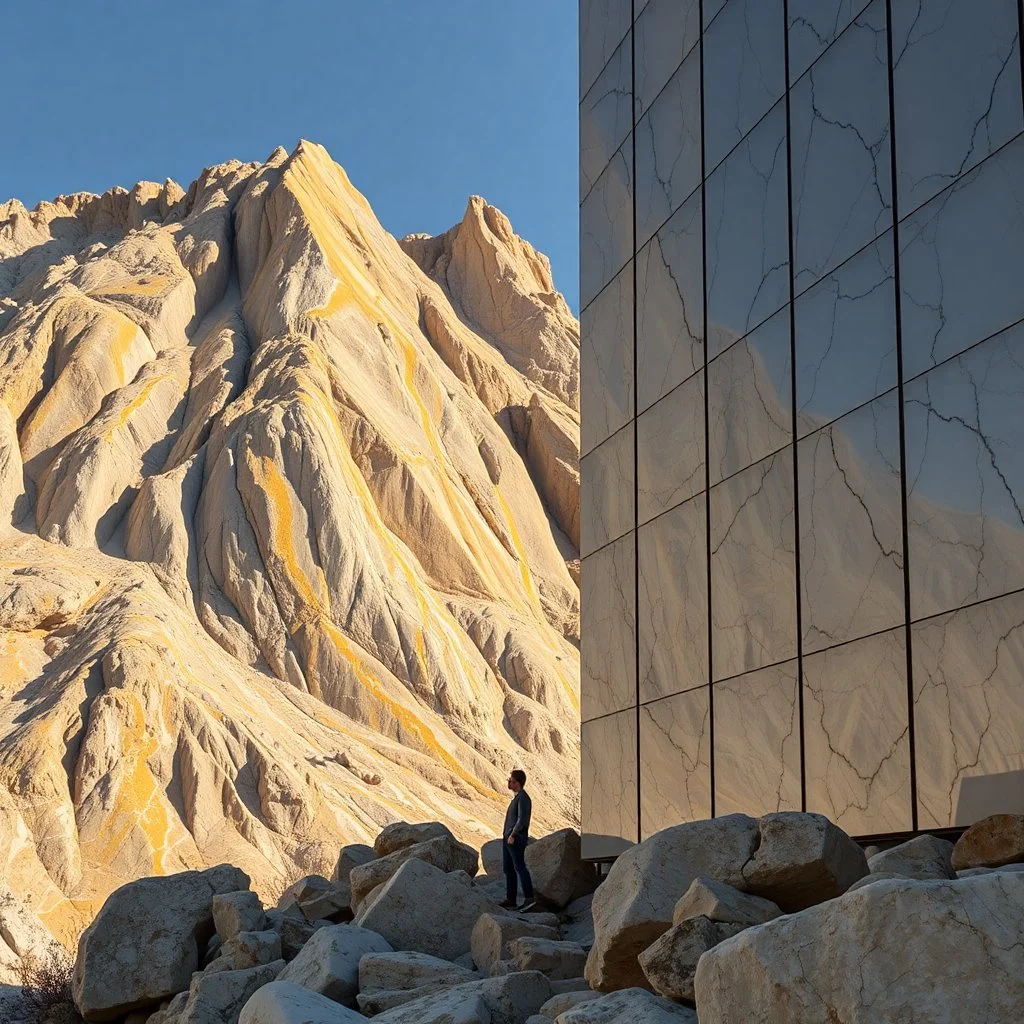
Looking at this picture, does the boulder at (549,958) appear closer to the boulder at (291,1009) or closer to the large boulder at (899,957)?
the boulder at (291,1009)

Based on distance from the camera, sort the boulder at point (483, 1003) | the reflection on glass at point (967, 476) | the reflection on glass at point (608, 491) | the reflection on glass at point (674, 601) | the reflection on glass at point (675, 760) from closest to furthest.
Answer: the boulder at point (483, 1003) < the reflection on glass at point (967, 476) < the reflection on glass at point (675, 760) < the reflection on glass at point (674, 601) < the reflection on glass at point (608, 491)

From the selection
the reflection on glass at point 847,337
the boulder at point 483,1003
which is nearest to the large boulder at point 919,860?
the boulder at point 483,1003

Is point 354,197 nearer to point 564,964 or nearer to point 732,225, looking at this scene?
point 732,225

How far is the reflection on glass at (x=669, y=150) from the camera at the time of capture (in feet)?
42.9

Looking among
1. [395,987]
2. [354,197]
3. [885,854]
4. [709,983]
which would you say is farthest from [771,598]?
[354,197]

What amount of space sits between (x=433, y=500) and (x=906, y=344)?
3759 cm

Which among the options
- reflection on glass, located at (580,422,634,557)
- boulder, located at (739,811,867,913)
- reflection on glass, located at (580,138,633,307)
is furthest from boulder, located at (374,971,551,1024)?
reflection on glass, located at (580,138,633,307)

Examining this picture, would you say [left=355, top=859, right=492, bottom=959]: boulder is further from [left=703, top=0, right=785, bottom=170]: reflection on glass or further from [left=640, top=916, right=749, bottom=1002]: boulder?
[left=703, top=0, right=785, bottom=170]: reflection on glass

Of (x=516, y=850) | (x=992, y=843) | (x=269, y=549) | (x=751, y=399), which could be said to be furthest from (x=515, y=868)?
(x=269, y=549)

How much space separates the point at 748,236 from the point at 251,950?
23.5 ft

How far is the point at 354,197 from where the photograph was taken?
203 feet

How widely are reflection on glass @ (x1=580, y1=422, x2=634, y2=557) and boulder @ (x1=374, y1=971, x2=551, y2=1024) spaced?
6.61m

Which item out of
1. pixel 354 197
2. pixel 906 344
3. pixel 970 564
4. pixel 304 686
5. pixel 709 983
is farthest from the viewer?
pixel 354 197

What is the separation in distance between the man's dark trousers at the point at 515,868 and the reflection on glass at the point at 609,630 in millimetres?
1893
